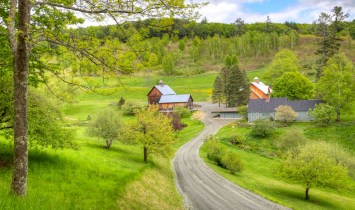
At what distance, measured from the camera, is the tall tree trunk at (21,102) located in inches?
369

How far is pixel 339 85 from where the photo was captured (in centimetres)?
6175

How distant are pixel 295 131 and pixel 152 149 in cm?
2842

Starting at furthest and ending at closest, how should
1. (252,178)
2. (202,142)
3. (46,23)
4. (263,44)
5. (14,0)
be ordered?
(263,44), (202,142), (252,178), (46,23), (14,0)

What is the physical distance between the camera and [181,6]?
9672mm

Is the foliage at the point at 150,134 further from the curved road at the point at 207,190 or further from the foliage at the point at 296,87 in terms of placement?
the foliage at the point at 296,87

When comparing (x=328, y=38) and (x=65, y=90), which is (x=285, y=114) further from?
(x=65, y=90)

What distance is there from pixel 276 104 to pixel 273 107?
1.08 m

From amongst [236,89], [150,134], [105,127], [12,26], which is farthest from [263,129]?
[12,26]

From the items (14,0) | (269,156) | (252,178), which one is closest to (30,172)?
(14,0)

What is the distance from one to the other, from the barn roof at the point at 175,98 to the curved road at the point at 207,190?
42083 mm

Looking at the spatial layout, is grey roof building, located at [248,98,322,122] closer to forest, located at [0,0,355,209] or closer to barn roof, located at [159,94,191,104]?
barn roof, located at [159,94,191,104]

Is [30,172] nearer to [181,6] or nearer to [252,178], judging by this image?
[181,6]

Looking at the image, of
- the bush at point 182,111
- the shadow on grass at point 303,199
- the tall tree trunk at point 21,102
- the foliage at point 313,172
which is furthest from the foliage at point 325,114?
the tall tree trunk at point 21,102

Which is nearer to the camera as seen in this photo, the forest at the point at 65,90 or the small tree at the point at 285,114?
the forest at the point at 65,90
